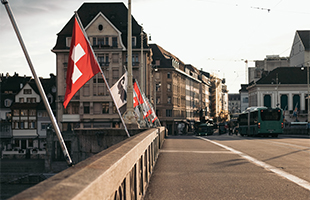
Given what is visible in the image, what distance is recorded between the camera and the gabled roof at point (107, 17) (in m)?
79.7

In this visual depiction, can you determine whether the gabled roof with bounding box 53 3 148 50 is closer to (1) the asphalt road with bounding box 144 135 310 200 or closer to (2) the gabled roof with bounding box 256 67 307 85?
(2) the gabled roof with bounding box 256 67 307 85

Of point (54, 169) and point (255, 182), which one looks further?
point (54, 169)

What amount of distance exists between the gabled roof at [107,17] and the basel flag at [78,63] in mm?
69079

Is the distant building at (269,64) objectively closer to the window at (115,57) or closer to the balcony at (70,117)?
the window at (115,57)

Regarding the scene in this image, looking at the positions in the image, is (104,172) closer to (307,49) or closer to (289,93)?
(289,93)

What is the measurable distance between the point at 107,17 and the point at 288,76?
51180mm

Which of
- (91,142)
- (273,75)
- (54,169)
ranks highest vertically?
(273,75)

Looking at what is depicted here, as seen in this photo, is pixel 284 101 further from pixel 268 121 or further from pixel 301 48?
pixel 268 121

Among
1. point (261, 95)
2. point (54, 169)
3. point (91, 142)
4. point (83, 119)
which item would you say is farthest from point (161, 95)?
point (91, 142)

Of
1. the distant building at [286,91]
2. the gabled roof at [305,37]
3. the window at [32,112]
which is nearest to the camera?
the window at [32,112]

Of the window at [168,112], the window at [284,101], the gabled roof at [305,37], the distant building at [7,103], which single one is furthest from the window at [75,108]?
the gabled roof at [305,37]

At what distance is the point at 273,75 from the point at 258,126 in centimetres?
7260

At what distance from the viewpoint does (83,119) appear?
77.2 m

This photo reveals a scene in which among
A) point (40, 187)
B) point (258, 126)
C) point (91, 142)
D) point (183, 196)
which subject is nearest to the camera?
point (40, 187)
